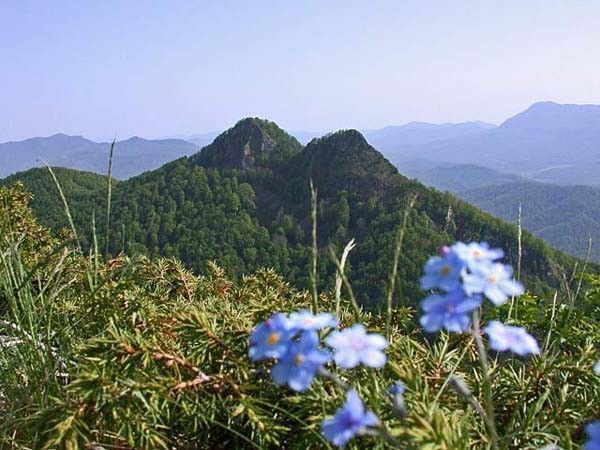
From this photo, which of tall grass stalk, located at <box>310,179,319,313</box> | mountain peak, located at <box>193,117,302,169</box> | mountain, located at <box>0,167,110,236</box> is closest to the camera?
tall grass stalk, located at <box>310,179,319,313</box>

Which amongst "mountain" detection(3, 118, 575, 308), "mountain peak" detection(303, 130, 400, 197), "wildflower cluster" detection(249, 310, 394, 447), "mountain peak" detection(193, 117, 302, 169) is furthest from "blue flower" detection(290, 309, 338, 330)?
"mountain peak" detection(193, 117, 302, 169)

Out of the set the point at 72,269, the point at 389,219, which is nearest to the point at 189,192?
the point at 389,219

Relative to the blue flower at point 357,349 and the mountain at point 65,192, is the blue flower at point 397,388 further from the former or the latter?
the mountain at point 65,192

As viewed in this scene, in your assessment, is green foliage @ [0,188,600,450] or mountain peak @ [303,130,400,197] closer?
green foliage @ [0,188,600,450]

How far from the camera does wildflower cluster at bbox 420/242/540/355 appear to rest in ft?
2.60

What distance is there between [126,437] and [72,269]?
1509mm

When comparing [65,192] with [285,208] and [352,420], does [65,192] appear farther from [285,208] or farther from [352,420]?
[352,420]

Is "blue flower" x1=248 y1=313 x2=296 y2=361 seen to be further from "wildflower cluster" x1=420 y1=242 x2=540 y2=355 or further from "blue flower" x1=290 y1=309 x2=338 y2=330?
"wildflower cluster" x1=420 y1=242 x2=540 y2=355

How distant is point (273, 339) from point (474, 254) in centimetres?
30

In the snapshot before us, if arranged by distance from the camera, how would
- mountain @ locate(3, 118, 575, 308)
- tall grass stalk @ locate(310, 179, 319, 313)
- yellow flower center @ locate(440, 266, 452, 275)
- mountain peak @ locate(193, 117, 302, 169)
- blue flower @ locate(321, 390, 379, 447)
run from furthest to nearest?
mountain peak @ locate(193, 117, 302, 169), mountain @ locate(3, 118, 575, 308), tall grass stalk @ locate(310, 179, 319, 313), yellow flower center @ locate(440, 266, 452, 275), blue flower @ locate(321, 390, 379, 447)

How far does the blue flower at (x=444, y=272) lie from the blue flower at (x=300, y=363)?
167 mm

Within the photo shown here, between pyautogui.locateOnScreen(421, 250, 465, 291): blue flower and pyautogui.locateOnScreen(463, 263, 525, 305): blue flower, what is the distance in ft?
0.05

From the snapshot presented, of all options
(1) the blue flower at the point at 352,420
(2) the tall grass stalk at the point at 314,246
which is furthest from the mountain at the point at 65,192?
(1) the blue flower at the point at 352,420

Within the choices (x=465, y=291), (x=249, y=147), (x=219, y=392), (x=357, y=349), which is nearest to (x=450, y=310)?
(x=465, y=291)
